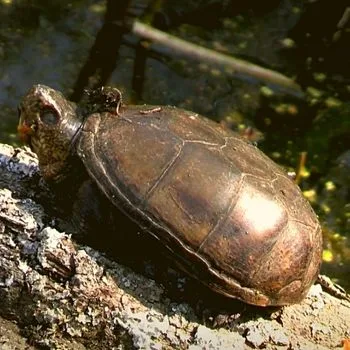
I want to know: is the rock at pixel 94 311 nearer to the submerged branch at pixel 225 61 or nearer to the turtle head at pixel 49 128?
the turtle head at pixel 49 128

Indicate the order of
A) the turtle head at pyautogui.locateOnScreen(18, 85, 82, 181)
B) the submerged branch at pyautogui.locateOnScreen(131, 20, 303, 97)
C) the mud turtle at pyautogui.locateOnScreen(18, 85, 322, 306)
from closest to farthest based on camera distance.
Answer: the mud turtle at pyautogui.locateOnScreen(18, 85, 322, 306) → the turtle head at pyautogui.locateOnScreen(18, 85, 82, 181) → the submerged branch at pyautogui.locateOnScreen(131, 20, 303, 97)

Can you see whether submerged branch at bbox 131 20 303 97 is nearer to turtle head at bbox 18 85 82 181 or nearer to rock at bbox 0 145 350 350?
turtle head at bbox 18 85 82 181

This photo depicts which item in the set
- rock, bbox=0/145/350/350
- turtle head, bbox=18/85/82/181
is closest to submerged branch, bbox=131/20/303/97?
turtle head, bbox=18/85/82/181

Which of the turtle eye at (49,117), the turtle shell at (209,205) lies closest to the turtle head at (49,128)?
the turtle eye at (49,117)

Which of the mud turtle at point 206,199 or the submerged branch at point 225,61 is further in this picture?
the submerged branch at point 225,61

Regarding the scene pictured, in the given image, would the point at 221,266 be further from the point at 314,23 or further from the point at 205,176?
the point at 314,23

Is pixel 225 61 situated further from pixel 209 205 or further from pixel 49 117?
pixel 209 205

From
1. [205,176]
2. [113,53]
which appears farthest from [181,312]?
[113,53]
